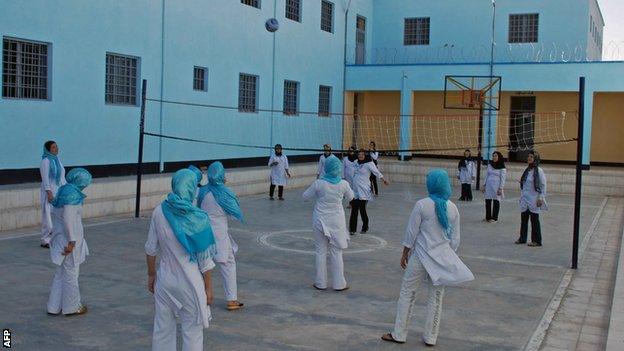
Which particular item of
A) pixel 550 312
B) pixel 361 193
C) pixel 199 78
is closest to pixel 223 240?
pixel 550 312

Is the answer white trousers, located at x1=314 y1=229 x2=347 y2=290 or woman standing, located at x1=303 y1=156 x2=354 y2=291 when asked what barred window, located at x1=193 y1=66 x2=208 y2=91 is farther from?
white trousers, located at x1=314 y1=229 x2=347 y2=290

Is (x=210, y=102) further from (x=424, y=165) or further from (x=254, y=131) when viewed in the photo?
(x=424, y=165)

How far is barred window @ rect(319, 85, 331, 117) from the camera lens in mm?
27117

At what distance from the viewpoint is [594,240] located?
535 inches

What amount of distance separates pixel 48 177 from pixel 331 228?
4.92 meters

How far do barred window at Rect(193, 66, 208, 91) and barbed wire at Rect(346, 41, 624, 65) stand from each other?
32.4 feet

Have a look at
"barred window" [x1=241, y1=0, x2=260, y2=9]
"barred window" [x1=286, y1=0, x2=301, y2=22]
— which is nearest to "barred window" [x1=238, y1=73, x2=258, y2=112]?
"barred window" [x1=241, y1=0, x2=260, y2=9]

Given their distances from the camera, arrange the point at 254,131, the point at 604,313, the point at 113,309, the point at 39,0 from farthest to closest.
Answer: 1. the point at 254,131
2. the point at 39,0
3. the point at 604,313
4. the point at 113,309

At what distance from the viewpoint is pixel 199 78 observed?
20.0 meters

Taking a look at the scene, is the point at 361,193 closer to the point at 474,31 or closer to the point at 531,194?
the point at 531,194

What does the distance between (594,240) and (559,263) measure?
3.02 meters

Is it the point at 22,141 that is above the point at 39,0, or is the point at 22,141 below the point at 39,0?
below

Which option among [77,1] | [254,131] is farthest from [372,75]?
[77,1]

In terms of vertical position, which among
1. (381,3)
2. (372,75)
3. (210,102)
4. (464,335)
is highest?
(381,3)
